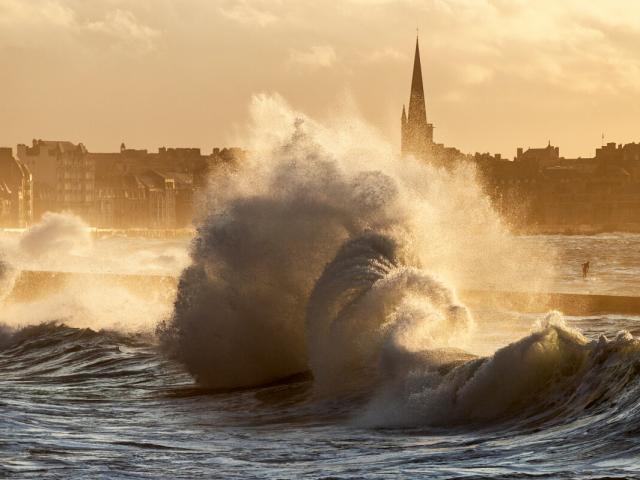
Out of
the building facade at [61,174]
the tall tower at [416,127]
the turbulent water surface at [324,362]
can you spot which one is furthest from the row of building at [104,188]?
the turbulent water surface at [324,362]

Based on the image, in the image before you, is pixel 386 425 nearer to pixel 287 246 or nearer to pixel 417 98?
pixel 287 246

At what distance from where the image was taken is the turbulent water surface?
38.5 ft

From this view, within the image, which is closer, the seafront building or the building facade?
the seafront building

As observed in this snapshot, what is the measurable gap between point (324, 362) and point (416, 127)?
176841 mm

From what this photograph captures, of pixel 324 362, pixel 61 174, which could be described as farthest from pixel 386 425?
pixel 61 174

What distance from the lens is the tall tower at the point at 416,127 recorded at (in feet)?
619

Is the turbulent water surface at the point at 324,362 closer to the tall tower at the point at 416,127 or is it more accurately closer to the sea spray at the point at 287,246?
the sea spray at the point at 287,246

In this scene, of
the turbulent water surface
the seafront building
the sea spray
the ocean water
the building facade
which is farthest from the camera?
the building facade

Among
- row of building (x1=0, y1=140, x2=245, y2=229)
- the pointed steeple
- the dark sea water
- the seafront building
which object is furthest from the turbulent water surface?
the pointed steeple

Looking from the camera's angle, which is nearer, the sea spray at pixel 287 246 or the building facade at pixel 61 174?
the sea spray at pixel 287 246

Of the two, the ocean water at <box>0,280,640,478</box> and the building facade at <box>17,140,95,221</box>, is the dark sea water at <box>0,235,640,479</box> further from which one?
the building facade at <box>17,140,95,221</box>

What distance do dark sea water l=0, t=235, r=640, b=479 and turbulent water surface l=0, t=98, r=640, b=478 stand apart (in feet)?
0.09

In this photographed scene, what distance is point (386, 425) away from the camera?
1341 centimetres

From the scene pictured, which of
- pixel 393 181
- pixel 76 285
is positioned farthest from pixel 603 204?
pixel 393 181
